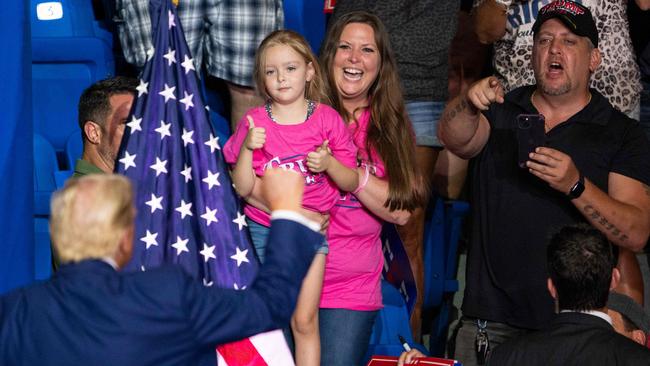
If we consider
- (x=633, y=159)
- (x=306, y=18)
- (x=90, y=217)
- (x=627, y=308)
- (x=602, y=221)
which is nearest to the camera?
(x=90, y=217)

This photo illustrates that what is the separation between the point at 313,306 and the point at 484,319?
37.9 inches

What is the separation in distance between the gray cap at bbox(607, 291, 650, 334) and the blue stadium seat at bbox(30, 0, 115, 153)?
2.91m

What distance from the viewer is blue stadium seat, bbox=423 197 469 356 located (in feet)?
19.7

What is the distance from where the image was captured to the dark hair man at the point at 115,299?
9.54 feet

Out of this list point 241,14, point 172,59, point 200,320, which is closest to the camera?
point 200,320

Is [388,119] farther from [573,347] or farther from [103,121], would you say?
[573,347]

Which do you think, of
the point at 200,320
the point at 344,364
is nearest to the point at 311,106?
the point at 344,364

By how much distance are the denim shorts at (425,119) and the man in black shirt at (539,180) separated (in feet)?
1.92

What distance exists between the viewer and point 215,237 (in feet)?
13.3

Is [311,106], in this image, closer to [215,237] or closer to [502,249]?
[215,237]

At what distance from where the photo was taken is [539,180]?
4984 millimetres

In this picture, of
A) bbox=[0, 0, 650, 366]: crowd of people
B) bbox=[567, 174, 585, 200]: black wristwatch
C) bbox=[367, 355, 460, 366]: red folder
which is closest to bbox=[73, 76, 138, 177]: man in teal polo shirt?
bbox=[0, 0, 650, 366]: crowd of people

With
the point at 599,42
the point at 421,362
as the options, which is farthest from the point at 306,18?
the point at 421,362

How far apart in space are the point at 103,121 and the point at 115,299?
6.20 feet
